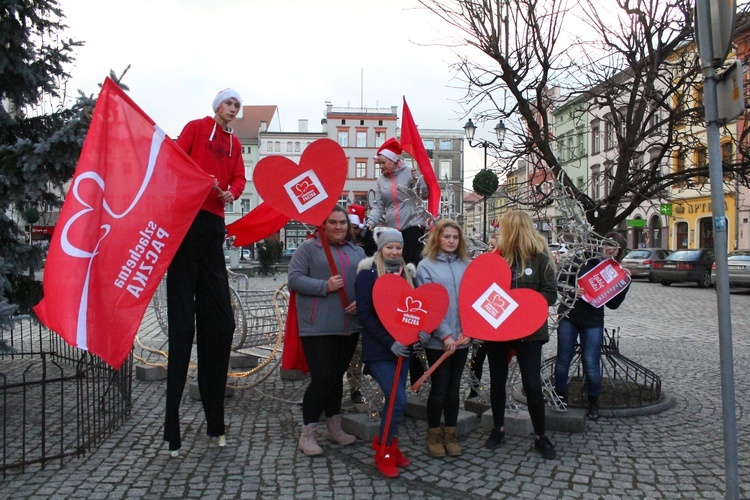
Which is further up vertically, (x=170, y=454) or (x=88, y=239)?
(x=88, y=239)

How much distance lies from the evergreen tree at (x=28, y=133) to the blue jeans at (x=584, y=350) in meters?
4.35

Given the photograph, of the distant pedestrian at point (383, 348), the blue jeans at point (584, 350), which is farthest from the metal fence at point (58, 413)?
the blue jeans at point (584, 350)

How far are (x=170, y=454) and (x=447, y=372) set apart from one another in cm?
200

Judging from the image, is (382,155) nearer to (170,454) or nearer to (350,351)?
(350,351)

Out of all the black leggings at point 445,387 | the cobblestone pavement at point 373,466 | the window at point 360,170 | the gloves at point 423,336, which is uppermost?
the window at point 360,170

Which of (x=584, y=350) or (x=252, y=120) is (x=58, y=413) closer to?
(x=584, y=350)

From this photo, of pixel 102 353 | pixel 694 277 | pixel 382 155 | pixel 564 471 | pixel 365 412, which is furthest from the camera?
pixel 694 277

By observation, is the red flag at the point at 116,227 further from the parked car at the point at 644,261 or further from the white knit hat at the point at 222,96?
the parked car at the point at 644,261

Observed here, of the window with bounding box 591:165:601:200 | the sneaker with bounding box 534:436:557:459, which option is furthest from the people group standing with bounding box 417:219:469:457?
the window with bounding box 591:165:601:200

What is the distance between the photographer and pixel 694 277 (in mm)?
21312

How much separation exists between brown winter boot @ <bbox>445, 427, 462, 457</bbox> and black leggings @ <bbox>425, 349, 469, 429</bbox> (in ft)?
0.14

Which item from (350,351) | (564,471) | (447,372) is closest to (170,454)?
(350,351)

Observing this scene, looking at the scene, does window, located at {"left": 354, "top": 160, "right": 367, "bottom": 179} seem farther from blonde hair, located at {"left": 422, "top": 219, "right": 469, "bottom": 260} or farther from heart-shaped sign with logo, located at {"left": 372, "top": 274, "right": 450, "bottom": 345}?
heart-shaped sign with logo, located at {"left": 372, "top": 274, "right": 450, "bottom": 345}

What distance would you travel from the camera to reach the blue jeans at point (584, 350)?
5.12 metres
